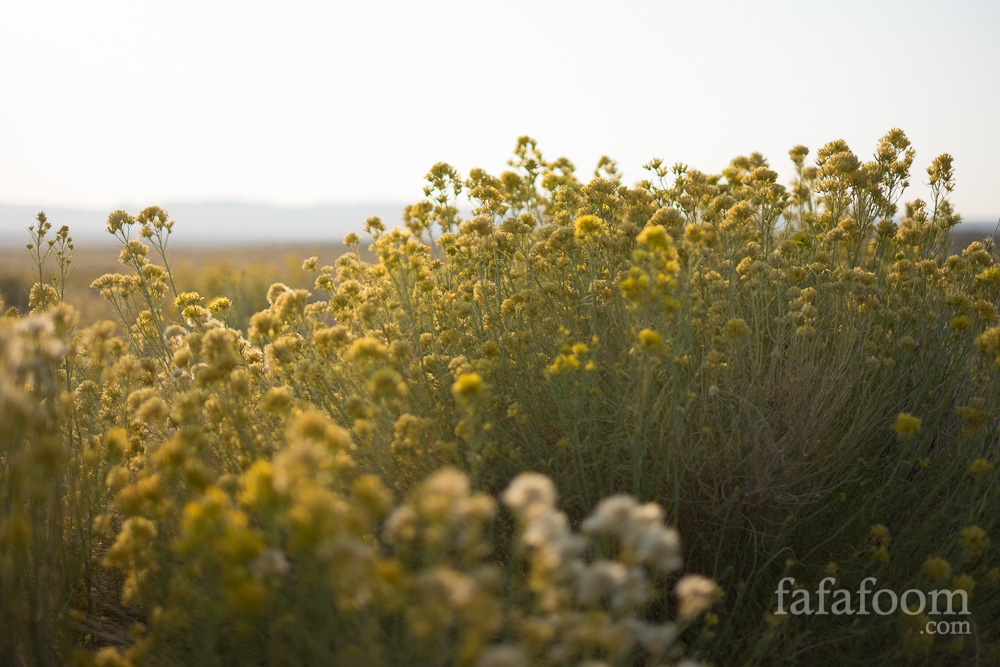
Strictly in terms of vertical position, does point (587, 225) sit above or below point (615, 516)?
above

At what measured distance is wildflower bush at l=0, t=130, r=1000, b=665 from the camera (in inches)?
55.3

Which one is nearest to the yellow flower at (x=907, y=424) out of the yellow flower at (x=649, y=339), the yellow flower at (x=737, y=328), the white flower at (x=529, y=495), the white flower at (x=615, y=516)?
the yellow flower at (x=737, y=328)

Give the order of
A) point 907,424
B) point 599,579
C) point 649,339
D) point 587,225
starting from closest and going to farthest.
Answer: point 599,579, point 649,339, point 907,424, point 587,225

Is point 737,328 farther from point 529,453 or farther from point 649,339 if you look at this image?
point 529,453

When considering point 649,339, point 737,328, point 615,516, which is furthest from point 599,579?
point 737,328

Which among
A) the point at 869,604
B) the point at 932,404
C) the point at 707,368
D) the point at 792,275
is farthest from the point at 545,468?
the point at 932,404

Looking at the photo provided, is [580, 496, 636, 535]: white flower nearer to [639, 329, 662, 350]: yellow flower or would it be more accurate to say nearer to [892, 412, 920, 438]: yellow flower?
[639, 329, 662, 350]: yellow flower

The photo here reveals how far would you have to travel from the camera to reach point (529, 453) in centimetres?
289

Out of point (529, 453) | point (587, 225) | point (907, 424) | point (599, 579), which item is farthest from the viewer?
point (587, 225)

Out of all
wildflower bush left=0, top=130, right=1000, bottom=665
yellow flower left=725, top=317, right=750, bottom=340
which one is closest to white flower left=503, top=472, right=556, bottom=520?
wildflower bush left=0, top=130, right=1000, bottom=665

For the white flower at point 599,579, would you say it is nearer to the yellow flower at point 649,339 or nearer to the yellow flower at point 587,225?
the yellow flower at point 649,339

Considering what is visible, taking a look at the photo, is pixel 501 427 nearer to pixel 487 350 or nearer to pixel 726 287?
pixel 487 350

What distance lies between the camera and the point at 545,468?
2748 millimetres

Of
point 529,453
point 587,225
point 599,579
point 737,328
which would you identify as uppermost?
point 587,225
